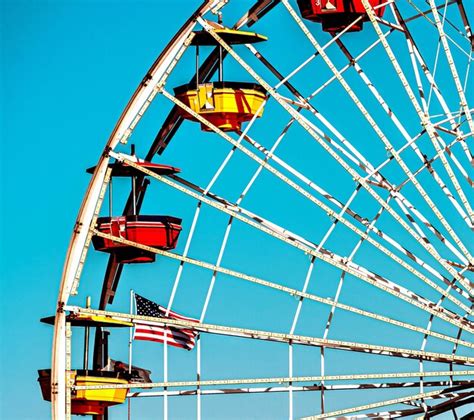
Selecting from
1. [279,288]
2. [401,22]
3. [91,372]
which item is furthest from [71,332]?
Answer: [401,22]

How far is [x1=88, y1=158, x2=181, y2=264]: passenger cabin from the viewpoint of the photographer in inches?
1189

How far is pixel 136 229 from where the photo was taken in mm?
30484

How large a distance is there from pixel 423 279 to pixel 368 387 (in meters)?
2.31

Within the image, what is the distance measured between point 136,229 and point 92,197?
131 centimetres

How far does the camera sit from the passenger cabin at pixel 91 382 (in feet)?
96.8

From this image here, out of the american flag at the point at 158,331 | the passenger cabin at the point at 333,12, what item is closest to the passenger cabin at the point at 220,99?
the passenger cabin at the point at 333,12

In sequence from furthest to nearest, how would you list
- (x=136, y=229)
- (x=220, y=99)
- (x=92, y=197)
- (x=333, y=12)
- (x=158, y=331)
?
(x=220, y=99) < (x=333, y=12) < (x=136, y=229) < (x=158, y=331) < (x=92, y=197)

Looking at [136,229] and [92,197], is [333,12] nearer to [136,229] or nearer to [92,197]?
[136,229]

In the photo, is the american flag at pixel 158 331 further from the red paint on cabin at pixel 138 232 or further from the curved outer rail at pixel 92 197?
the curved outer rail at pixel 92 197

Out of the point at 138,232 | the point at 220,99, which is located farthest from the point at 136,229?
the point at 220,99

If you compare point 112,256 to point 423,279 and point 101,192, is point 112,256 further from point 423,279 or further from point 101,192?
point 423,279

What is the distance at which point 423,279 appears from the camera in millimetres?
28156

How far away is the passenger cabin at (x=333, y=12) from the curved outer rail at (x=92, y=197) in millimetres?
1942

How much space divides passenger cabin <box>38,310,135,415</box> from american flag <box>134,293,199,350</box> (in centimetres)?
45
